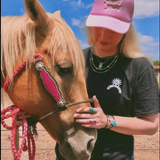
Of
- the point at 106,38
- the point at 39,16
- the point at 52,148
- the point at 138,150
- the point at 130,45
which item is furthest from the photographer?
the point at 138,150

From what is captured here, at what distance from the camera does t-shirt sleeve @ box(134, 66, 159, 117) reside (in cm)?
128

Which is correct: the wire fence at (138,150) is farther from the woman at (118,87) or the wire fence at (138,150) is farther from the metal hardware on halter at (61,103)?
the metal hardware on halter at (61,103)

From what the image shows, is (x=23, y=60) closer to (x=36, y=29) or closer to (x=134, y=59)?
(x=36, y=29)

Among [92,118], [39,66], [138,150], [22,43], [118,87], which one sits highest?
[22,43]

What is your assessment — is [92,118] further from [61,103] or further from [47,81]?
[47,81]

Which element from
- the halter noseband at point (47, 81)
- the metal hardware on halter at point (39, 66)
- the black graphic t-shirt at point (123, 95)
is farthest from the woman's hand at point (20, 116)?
the black graphic t-shirt at point (123, 95)

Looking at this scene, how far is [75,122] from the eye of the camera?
1268 millimetres

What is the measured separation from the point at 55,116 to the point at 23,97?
0.98 ft

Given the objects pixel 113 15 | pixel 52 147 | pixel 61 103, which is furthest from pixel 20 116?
pixel 52 147

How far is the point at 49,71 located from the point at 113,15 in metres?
0.71

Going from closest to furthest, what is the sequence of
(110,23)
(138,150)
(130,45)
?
(110,23), (130,45), (138,150)

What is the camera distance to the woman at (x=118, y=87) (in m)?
1.26

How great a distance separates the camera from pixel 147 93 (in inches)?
50.6

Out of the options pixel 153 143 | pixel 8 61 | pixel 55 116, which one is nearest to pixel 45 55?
pixel 8 61
